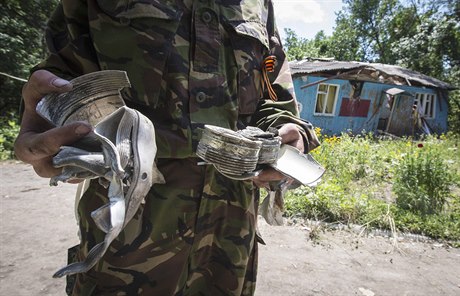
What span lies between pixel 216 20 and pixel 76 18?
504 millimetres

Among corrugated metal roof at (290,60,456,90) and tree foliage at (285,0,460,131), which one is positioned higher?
tree foliage at (285,0,460,131)

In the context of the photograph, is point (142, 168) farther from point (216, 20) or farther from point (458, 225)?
point (458, 225)

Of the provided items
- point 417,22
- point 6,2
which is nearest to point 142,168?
point 6,2

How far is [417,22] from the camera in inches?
1109

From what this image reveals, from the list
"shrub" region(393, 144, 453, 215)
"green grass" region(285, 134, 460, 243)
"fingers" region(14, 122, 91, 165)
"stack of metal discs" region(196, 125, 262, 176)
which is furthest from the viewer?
"shrub" region(393, 144, 453, 215)

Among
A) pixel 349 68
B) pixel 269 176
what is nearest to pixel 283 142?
pixel 269 176

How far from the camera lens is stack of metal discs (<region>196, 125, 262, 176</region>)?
97 centimetres

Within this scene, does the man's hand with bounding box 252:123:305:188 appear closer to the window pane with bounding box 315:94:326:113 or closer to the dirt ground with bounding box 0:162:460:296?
the dirt ground with bounding box 0:162:460:296

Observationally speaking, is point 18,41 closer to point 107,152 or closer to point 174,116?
point 174,116

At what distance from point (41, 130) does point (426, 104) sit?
22.0 metres

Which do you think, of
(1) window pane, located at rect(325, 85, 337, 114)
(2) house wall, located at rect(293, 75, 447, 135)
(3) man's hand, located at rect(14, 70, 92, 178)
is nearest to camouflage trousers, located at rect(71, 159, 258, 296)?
(3) man's hand, located at rect(14, 70, 92, 178)

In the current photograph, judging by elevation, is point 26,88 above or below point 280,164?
above

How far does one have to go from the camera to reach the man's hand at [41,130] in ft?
2.65

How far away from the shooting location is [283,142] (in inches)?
50.7
